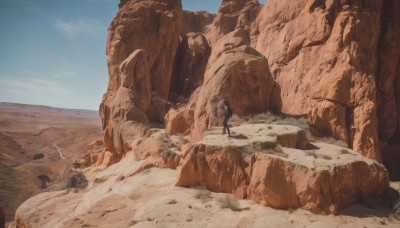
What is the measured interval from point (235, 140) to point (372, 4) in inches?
534

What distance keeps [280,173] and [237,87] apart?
7.19 meters

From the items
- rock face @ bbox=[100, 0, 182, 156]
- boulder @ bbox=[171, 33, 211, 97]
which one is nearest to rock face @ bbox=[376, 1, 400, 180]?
rock face @ bbox=[100, 0, 182, 156]

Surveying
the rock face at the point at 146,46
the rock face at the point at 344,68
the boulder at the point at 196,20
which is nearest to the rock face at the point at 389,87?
the rock face at the point at 344,68

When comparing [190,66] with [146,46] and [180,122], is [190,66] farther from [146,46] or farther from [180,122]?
[180,122]

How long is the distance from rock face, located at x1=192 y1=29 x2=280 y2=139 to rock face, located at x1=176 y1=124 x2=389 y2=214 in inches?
129

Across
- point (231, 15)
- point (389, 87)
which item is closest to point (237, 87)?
point (389, 87)

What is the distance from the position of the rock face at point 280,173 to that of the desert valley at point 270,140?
4 centimetres

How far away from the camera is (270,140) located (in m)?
11.8

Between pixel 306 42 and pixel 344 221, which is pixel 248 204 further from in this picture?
pixel 306 42

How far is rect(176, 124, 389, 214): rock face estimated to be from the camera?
9484 mm

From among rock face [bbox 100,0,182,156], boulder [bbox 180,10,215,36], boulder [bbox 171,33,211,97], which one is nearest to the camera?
rock face [bbox 100,0,182,156]

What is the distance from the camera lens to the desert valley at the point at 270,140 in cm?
974

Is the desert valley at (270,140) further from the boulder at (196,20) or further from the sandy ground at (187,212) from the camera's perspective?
the boulder at (196,20)

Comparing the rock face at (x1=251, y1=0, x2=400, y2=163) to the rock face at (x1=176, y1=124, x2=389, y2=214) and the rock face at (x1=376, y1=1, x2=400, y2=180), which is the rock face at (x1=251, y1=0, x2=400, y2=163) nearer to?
the rock face at (x1=376, y1=1, x2=400, y2=180)
